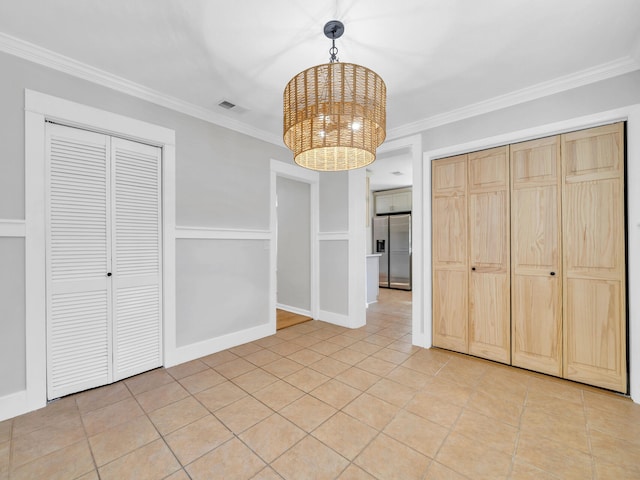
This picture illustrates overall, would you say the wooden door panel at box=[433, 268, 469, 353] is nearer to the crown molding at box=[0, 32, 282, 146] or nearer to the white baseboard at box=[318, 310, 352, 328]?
the white baseboard at box=[318, 310, 352, 328]

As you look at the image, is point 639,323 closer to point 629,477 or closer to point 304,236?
point 629,477

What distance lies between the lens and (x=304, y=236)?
4.56 m

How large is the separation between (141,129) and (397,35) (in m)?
2.29

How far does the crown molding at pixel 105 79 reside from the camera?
1997 mm

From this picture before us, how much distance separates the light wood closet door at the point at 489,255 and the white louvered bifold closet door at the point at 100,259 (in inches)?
126

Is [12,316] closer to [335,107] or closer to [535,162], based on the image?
[335,107]

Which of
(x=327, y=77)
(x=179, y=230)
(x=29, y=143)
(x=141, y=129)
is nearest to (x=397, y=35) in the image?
(x=327, y=77)

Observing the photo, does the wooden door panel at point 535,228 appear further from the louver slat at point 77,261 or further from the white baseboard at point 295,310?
the louver slat at point 77,261

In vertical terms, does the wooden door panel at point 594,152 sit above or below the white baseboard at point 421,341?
above

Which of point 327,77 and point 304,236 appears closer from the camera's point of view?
point 327,77

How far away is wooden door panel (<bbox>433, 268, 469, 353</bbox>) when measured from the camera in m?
3.04

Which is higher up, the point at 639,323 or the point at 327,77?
the point at 327,77

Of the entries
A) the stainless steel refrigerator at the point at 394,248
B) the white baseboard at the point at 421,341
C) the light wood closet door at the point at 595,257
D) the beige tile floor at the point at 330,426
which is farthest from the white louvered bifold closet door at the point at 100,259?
the stainless steel refrigerator at the point at 394,248

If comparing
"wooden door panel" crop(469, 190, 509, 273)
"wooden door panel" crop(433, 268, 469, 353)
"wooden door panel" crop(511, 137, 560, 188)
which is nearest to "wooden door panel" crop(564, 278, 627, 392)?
"wooden door panel" crop(469, 190, 509, 273)
